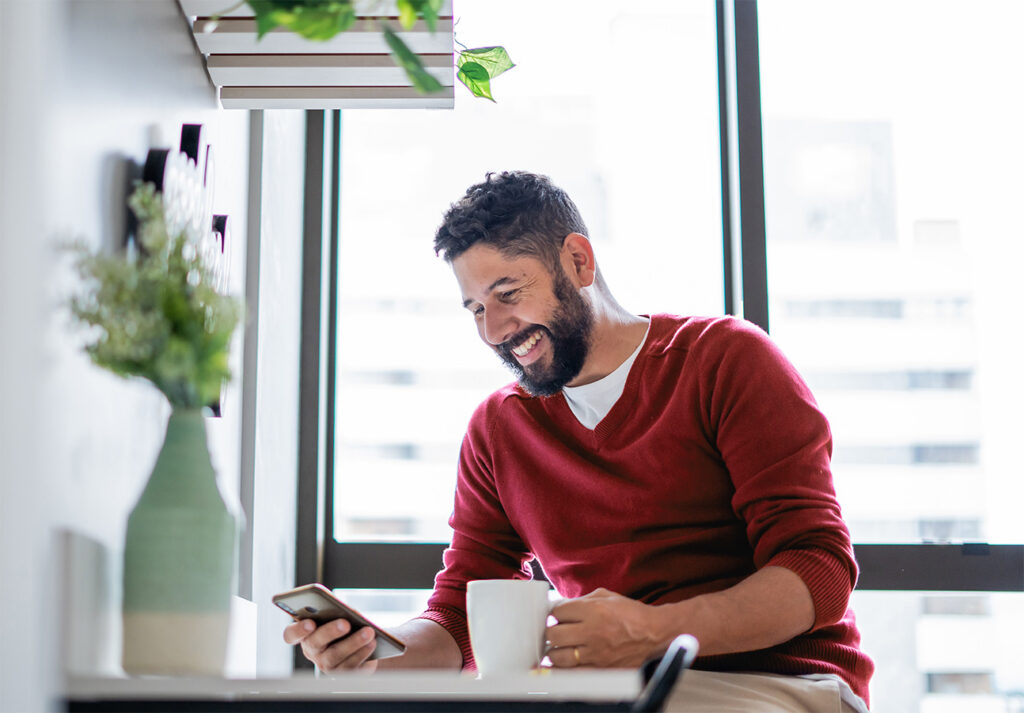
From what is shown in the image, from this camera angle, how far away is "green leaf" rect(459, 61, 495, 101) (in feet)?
5.01

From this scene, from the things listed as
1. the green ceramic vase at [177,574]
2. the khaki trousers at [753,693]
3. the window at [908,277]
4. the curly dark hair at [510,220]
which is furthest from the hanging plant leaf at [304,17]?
the window at [908,277]

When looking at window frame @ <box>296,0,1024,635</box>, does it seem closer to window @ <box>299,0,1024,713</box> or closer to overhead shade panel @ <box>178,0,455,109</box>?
window @ <box>299,0,1024,713</box>

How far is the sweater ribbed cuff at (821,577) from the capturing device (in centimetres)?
133

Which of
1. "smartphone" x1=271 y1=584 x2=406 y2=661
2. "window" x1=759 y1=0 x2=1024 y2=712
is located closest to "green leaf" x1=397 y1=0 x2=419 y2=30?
"smartphone" x1=271 y1=584 x2=406 y2=661

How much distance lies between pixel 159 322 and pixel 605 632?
0.57 metres

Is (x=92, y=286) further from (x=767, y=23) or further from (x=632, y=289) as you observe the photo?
(x=767, y=23)

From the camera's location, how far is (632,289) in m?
2.15

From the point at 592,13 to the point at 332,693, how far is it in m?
1.74

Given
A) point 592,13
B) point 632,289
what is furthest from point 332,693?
point 592,13

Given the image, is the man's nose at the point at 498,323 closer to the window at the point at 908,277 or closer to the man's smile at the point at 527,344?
the man's smile at the point at 527,344

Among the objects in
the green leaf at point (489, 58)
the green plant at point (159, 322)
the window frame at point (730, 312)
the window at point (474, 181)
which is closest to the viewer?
the green plant at point (159, 322)

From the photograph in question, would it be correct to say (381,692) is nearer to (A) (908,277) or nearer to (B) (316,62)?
(B) (316,62)

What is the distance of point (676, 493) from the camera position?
1.56 m

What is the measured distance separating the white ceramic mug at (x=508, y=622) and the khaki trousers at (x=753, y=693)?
1.26 ft
